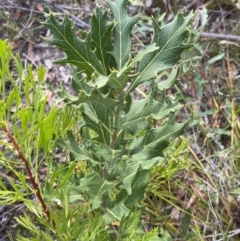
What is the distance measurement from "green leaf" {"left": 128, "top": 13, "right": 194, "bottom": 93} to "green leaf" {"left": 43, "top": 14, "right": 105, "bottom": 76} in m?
0.11

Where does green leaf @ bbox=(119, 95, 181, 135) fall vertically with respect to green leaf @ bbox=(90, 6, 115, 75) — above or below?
below

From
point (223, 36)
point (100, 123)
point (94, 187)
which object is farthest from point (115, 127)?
point (223, 36)

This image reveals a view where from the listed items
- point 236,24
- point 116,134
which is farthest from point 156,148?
point 236,24

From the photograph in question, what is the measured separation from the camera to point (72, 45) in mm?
995

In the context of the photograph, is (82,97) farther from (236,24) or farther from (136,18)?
(236,24)

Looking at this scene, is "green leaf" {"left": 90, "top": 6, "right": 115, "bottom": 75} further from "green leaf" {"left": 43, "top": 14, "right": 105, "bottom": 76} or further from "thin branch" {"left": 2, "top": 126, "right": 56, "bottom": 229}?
"thin branch" {"left": 2, "top": 126, "right": 56, "bottom": 229}

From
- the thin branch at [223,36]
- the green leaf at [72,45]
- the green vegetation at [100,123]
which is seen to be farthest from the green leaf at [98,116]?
the thin branch at [223,36]

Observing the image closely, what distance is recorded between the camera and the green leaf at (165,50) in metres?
1.03

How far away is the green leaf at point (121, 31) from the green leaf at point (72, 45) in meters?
0.05

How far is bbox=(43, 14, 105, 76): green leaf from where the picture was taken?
977 millimetres

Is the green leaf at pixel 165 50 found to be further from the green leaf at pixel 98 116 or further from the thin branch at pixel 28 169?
the thin branch at pixel 28 169

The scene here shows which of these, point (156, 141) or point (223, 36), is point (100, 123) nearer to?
point (156, 141)

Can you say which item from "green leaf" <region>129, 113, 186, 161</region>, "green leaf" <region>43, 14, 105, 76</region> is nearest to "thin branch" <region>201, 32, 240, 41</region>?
"green leaf" <region>129, 113, 186, 161</region>

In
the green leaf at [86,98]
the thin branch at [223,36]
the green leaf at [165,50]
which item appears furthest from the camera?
the thin branch at [223,36]
